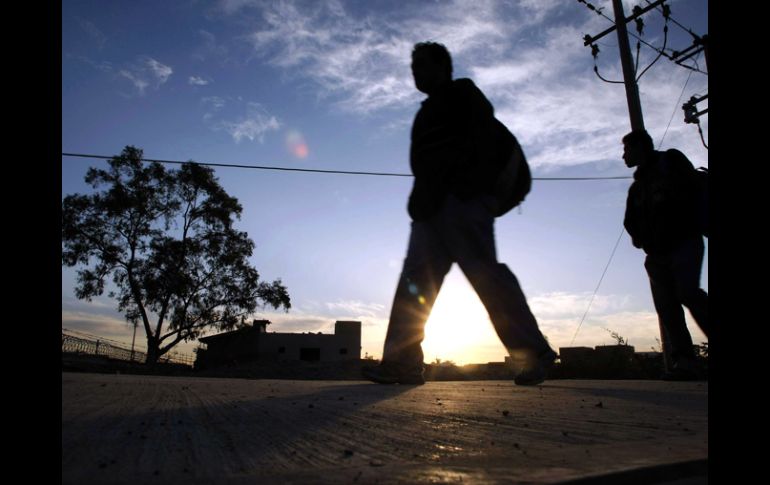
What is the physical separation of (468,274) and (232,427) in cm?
193

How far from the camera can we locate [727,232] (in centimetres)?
102

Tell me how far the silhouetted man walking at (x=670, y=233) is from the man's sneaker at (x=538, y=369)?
1.72m

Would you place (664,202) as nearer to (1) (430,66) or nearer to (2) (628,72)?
(1) (430,66)

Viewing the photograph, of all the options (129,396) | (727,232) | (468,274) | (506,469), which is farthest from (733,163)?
(129,396)

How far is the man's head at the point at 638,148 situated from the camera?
193 inches

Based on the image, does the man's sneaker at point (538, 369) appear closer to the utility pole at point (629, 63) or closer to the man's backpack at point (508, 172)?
the man's backpack at point (508, 172)

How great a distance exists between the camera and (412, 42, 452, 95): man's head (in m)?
3.50

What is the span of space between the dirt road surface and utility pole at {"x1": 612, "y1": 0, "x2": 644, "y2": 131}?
35.9 feet

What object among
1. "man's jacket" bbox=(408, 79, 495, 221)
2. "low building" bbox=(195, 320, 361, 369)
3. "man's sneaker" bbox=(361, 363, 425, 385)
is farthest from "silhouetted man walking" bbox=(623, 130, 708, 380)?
"low building" bbox=(195, 320, 361, 369)

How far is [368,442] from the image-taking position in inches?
49.6

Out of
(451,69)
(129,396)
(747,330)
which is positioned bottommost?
(129,396)

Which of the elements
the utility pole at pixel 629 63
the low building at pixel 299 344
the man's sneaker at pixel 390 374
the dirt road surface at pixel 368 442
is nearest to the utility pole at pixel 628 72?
the utility pole at pixel 629 63

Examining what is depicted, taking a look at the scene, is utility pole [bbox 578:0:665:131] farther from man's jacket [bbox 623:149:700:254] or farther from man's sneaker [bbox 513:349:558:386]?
man's sneaker [bbox 513:349:558:386]
